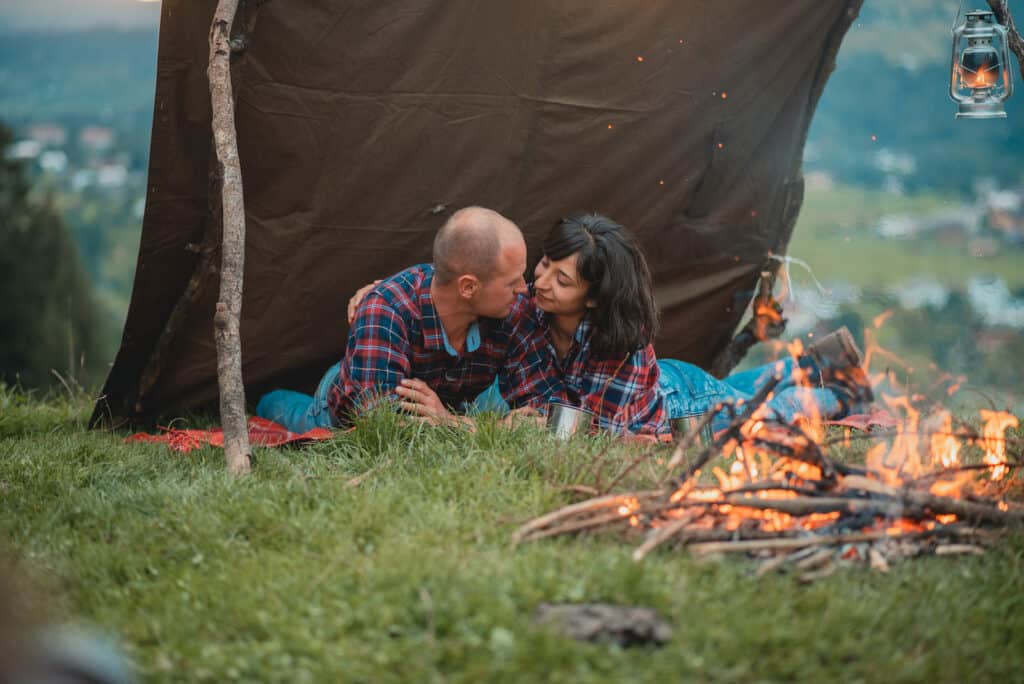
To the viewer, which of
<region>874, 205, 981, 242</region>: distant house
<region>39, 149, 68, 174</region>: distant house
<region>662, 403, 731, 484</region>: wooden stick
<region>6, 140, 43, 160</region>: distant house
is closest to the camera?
<region>662, 403, 731, 484</region>: wooden stick

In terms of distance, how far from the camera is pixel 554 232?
4070 mm

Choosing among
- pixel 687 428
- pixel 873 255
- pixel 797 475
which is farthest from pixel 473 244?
pixel 873 255

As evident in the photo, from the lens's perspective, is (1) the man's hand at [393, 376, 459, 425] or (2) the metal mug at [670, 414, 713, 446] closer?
(1) the man's hand at [393, 376, 459, 425]

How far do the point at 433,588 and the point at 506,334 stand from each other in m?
1.90

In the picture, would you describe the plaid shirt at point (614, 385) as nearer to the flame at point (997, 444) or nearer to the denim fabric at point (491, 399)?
the denim fabric at point (491, 399)

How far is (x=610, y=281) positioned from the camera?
3.91 meters

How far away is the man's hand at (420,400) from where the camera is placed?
3.70 m

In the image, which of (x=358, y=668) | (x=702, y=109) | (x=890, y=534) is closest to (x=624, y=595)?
(x=358, y=668)

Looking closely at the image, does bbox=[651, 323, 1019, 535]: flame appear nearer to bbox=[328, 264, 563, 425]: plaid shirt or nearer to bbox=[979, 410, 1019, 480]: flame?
bbox=[979, 410, 1019, 480]: flame

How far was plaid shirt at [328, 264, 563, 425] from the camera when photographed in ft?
12.6

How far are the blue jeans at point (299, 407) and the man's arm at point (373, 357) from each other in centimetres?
30

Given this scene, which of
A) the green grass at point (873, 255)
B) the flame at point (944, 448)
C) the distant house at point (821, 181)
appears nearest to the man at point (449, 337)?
the flame at point (944, 448)

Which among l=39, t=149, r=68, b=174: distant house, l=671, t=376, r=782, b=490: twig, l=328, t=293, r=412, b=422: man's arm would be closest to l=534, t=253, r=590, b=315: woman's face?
l=328, t=293, r=412, b=422: man's arm

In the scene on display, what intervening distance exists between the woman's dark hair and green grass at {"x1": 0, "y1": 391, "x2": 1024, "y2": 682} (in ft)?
2.38
